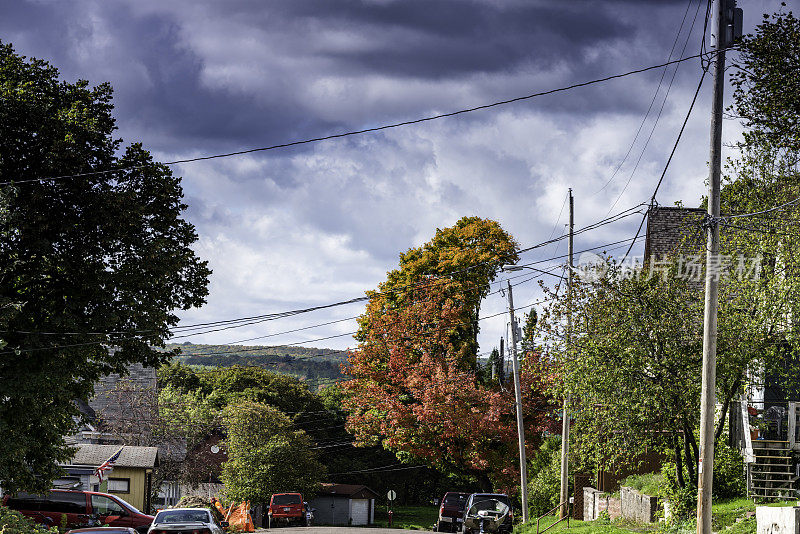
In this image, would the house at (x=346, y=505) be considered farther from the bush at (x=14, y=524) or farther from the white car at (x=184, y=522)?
the bush at (x=14, y=524)

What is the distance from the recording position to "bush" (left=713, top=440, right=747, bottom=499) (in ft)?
75.6

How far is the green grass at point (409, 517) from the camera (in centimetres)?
6247

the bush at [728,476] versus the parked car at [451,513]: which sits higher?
the bush at [728,476]

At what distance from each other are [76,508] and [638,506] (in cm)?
1878

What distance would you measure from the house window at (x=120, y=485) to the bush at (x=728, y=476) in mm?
26867

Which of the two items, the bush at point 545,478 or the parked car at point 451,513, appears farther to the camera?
the bush at point 545,478

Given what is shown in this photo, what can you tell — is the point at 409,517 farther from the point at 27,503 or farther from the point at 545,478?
the point at 27,503

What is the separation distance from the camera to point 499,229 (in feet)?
152

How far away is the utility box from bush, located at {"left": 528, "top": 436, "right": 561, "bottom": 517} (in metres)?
24.1

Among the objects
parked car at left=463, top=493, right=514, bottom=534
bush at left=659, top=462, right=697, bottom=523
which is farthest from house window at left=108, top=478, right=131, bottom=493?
bush at left=659, top=462, right=697, bottom=523

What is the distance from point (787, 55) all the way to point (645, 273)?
6585mm

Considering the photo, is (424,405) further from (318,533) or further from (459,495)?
(318,533)

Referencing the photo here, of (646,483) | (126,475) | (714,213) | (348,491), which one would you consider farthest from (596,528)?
(348,491)

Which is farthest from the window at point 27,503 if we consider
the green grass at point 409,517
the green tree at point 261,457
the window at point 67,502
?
the green grass at point 409,517
